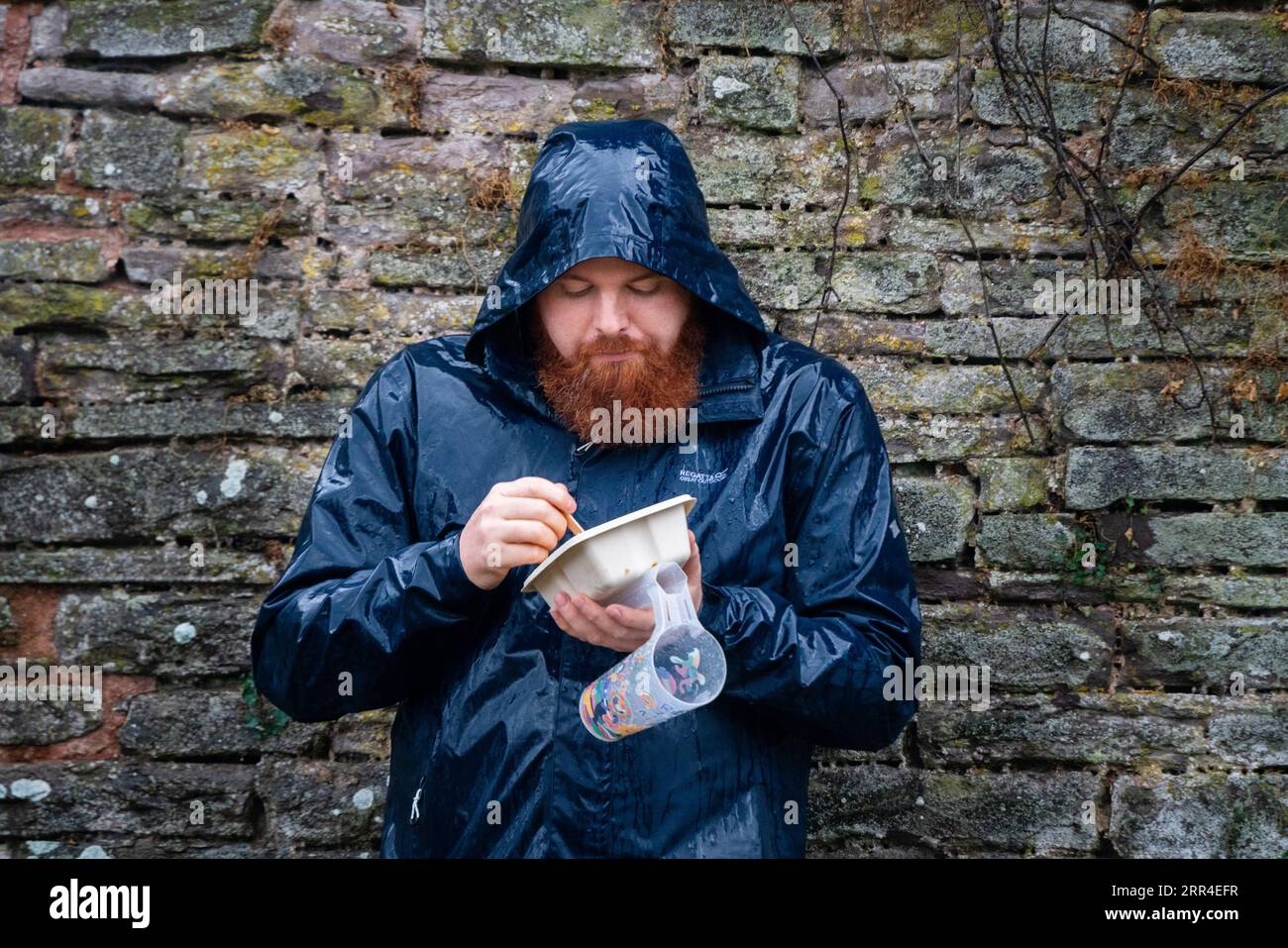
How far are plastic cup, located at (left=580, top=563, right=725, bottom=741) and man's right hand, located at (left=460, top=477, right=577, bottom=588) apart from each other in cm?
16

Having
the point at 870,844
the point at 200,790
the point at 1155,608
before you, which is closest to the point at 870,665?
the point at 870,844

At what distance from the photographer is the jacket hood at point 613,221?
2.45 meters

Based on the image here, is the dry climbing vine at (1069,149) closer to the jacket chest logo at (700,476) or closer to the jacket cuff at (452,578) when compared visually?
the jacket chest logo at (700,476)

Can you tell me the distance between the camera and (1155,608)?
11.4 feet

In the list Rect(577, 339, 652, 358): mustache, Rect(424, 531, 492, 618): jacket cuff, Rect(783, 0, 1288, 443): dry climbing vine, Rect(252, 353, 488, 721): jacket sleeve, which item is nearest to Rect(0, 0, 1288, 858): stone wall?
Rect(783, 0, 1288, 443): dry climbing vine

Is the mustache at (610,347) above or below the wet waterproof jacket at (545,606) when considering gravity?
Result: above

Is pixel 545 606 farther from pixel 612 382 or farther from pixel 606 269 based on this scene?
pixel 606 269

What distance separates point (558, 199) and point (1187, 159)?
212cm

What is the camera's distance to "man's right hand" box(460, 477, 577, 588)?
2035 millimetres

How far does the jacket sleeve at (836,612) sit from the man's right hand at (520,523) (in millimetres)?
323

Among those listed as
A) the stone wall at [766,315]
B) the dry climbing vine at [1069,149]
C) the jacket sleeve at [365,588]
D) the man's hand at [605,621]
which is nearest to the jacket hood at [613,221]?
the jacket sleeve at [365,588]

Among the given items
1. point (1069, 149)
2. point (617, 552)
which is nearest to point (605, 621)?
point (617, 552)

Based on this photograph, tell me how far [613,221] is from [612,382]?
33cm

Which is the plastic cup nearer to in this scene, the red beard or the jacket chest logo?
the jacket chest logo
